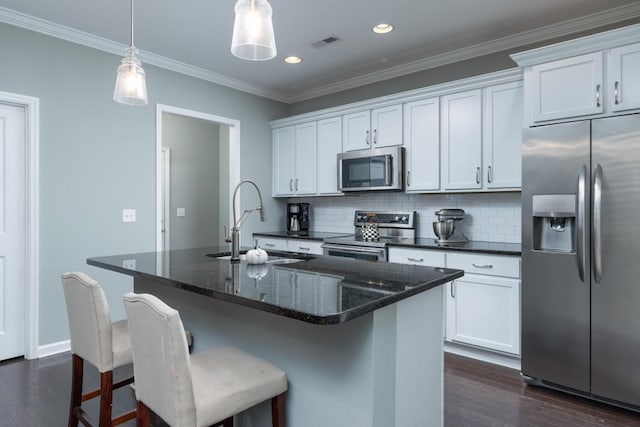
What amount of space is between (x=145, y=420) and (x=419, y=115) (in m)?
3.28

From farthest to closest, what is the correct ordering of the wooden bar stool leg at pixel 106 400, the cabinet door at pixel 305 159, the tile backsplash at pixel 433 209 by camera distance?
the cabinet door at pixel 305 159 < the tile backsplash at pixel 433 209 < the wooden bar stool leg at pixel 106 400

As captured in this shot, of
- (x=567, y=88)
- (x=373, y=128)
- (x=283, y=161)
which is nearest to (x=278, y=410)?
(x=567, y=88)


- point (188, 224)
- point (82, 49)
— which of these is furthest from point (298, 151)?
point (82, 49)

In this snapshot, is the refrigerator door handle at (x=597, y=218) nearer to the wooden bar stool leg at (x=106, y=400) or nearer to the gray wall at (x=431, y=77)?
the gray wall at (x=431, y=77)

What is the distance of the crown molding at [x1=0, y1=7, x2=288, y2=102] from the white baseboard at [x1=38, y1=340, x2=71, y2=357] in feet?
8.36

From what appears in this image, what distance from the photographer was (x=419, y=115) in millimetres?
3756

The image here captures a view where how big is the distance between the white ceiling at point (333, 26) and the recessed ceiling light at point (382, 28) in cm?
6

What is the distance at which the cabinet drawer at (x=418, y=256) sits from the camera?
3279mm

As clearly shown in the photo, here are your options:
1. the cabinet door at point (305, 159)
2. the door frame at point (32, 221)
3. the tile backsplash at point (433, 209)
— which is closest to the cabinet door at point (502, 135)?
the tile backsplash at point (433, 209)

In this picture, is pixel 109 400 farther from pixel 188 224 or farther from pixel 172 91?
pixel 188 224

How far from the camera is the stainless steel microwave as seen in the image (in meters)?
3.86

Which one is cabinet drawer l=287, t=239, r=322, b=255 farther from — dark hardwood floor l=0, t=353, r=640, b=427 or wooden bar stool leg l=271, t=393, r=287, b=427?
wooden bar stool leg l=271, t=393, r=287, b=427

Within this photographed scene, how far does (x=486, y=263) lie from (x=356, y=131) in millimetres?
1958

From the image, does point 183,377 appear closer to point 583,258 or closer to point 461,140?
point 583,258
